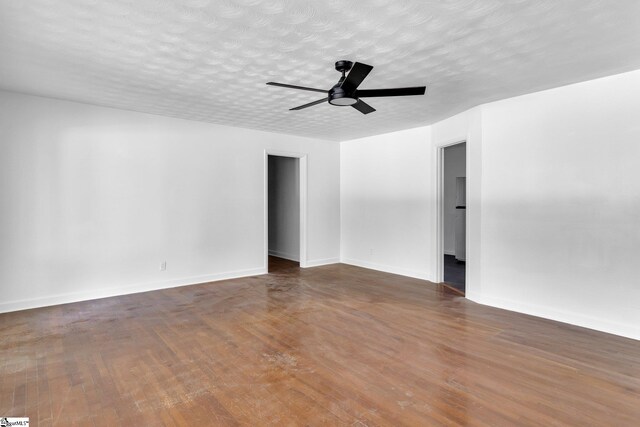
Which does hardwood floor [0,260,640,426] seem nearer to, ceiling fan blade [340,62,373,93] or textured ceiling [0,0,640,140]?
ceiling fan blade [340,62,373,93]

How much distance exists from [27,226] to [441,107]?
212 inches

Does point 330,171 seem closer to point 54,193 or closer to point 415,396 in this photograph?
point 54,193

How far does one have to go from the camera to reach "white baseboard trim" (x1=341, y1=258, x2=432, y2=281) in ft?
19.1

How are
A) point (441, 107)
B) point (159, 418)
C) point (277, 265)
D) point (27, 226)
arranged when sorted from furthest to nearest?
point (277, 265)
point (441, 107)
point (27, 226)
point (159, 418)

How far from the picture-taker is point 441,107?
462 cm

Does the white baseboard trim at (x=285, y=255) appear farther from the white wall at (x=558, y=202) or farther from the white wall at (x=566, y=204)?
the white wall at (x=566, y=204)

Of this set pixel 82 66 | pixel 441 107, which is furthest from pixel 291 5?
pixel 441 107

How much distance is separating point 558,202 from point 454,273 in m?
2.80

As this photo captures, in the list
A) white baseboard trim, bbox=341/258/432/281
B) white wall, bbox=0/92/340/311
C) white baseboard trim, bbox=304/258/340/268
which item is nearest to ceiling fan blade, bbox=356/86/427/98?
white wall, bbox=0/92/340/311

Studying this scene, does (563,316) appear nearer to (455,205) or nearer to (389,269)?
(389,269)

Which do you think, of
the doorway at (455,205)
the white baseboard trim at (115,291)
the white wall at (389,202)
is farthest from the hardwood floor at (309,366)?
the doorway at (455,205)

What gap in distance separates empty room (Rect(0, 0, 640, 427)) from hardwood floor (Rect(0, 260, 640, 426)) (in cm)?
2

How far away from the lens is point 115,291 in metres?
4.79

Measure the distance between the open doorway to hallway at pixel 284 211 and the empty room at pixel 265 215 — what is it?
1.10 meters
